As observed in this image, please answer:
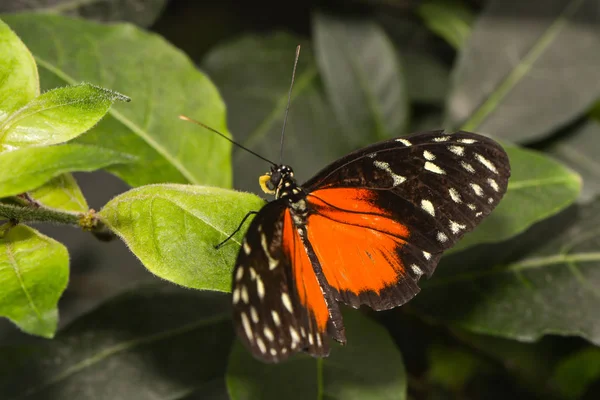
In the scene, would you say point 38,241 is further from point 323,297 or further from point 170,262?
point 323,297

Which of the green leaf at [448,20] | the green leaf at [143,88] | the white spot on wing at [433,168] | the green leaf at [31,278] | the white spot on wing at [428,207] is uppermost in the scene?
the green leaf at [448,20]

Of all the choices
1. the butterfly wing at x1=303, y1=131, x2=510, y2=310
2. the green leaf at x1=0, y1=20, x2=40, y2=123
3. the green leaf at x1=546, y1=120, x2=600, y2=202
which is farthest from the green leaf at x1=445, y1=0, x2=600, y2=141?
the green leaf at x1=0, y1=20, x2=40, y2=123

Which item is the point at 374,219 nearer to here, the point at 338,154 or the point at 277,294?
the point at 277,294

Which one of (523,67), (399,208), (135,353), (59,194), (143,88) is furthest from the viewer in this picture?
(523,67)

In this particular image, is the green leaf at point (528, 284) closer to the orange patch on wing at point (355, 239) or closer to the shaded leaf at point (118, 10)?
the orange patch on wing at point (355, 239)

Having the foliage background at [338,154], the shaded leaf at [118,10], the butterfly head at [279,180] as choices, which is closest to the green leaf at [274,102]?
the foliage background at [338,154]

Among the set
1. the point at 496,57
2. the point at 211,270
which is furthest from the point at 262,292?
the point at 496,57

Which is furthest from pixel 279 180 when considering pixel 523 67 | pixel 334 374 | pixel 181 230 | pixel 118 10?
pixel 523 67
